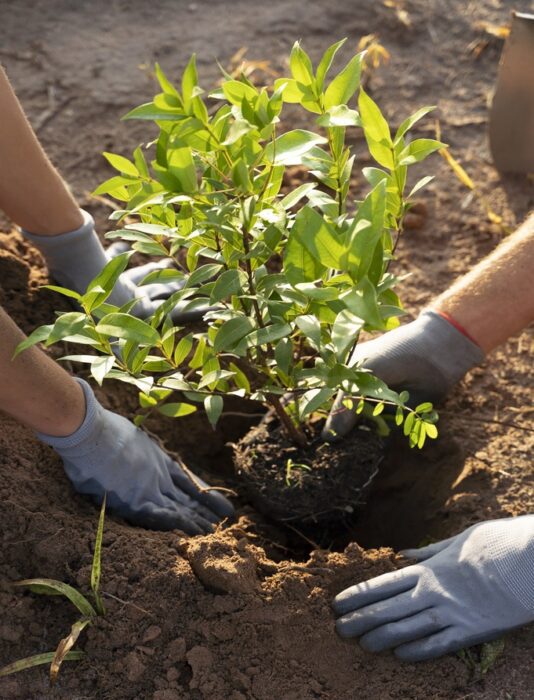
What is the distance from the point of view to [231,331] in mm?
1397

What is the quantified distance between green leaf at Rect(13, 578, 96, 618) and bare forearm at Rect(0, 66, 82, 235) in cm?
97

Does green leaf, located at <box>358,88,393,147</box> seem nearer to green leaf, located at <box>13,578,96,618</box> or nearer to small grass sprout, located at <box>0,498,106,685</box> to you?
small grass sprout, located at <box>0,498,106,685</box>

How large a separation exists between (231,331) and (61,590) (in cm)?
63

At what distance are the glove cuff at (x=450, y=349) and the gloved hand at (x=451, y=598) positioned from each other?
48cm

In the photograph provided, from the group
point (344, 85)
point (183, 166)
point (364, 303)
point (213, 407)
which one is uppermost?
point (344, 85)

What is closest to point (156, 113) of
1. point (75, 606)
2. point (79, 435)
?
point (79, 435)

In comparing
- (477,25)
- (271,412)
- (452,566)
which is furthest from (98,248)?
(477,25)

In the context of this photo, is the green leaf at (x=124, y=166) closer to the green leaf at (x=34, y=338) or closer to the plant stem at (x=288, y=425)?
the green leaf at (x=34, y=338)

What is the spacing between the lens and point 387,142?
1.40m

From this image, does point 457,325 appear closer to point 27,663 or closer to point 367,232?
point 367,232

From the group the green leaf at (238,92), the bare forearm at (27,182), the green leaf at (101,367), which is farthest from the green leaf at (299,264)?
the bare forearm at (27,182)

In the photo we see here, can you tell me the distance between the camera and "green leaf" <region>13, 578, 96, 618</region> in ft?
4.99

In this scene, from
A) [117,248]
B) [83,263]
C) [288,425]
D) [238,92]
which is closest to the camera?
[238,92]

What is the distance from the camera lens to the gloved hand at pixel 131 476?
1744mm
